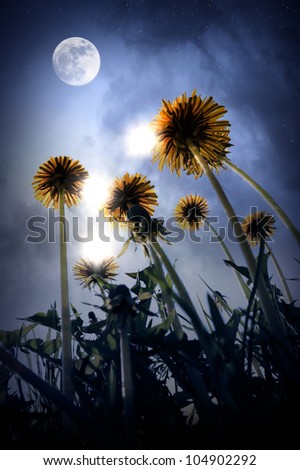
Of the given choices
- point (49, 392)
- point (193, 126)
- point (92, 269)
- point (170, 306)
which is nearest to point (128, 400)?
point (49, 392)

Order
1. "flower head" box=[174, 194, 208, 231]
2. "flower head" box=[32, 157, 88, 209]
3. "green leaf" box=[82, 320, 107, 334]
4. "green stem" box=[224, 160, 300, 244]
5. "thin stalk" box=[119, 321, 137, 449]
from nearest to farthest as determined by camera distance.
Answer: "thin stalk" box=[119, 321, 137, 449], "green stem" box=[224, 160, 300, 244], "green leaf" box=[82, 320, 107, 334], "flower head" box=[32, 157, 88, 209], "flower head" box=[174, 194, 208, 231]

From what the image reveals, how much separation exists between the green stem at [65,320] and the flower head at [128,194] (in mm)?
501

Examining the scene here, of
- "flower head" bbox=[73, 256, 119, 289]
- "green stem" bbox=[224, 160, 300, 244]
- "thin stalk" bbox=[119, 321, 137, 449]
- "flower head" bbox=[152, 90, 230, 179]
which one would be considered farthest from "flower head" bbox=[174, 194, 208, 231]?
"thin stalk" bbox=[119, 321, 137, 449]

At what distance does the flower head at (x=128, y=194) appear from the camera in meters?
1.76

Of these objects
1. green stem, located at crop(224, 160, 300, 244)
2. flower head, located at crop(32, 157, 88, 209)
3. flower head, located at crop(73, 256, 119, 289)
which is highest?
flower head, located at crop(32, 157, 88, 209)

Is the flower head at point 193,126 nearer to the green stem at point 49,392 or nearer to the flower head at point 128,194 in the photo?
the flower head at point 128,194

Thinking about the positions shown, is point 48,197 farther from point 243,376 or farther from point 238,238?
point 243,376

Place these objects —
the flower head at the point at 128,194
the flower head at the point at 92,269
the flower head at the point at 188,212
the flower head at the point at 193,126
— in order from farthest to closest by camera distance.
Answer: the flower head at the point at 188,212 < the flower head at the point at 92,269 < the flower head at the point at 128,194 < the flower head at the point at 193,126

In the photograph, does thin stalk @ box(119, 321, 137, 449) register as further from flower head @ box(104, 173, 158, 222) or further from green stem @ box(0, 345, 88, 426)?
flower head @ box(104, 173, 158, 222)

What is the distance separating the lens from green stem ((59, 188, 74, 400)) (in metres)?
0.80

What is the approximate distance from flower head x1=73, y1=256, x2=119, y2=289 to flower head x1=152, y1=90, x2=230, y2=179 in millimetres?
1533

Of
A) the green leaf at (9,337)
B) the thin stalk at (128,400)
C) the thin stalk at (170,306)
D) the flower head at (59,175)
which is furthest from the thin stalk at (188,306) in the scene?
the flower head at (59,175)

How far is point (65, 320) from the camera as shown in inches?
37.3
